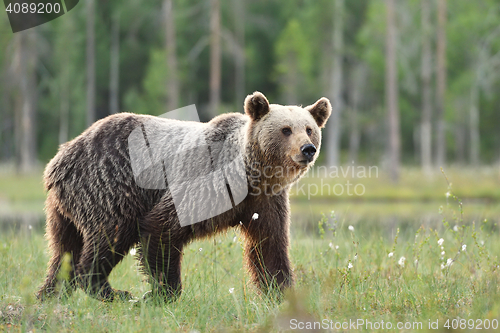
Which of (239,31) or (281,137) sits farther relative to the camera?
(239,31)

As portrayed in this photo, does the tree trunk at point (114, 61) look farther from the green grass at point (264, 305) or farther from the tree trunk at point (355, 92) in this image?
the green grass at point (264, 305)

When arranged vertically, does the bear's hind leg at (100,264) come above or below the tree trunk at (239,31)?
below

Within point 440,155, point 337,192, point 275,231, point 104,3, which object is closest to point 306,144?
point 275,231

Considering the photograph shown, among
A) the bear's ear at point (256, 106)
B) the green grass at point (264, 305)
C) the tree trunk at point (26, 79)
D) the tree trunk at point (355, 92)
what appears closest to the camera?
the green grass at point (264, 305)

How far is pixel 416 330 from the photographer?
3318mm

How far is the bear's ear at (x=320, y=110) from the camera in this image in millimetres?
4926

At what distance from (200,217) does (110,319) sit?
3.81 feet

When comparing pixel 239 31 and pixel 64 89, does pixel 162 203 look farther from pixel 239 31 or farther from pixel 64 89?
pixel 64 89

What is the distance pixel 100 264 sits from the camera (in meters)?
4.56

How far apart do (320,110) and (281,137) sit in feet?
2.31

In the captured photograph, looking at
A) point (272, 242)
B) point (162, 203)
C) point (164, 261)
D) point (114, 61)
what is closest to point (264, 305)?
point (272, 242)

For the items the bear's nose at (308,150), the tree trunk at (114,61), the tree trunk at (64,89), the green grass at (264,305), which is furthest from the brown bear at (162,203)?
the tree trunk at (64,89)

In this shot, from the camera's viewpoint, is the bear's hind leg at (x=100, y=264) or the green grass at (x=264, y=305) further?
the bear's hind leg at (x=100, y=264)

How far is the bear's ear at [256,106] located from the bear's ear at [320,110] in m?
0.55
